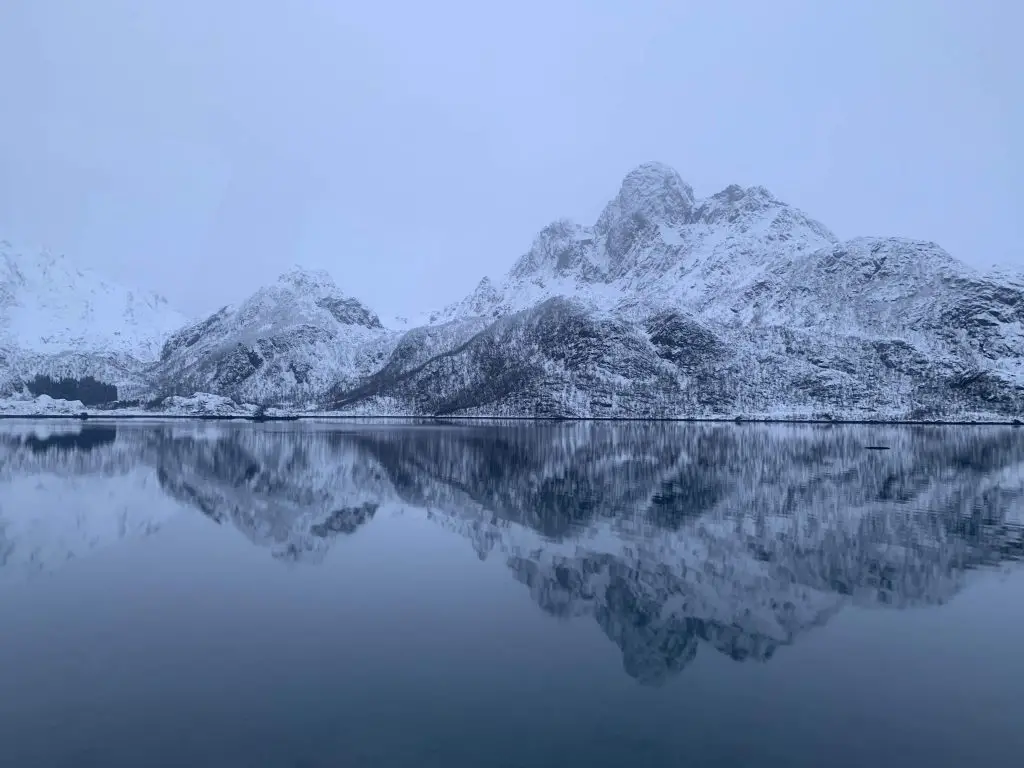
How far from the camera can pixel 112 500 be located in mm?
60562

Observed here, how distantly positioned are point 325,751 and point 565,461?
263 ft

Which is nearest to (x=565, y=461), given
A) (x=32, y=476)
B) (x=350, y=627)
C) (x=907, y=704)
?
(x=32, y=476)

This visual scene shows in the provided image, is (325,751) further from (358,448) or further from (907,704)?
(358,448)

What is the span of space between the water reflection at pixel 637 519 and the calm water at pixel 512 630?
0.31m

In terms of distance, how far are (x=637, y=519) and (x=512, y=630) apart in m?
24.0

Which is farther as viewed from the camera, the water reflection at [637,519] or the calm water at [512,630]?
the water reflection at [637,519]

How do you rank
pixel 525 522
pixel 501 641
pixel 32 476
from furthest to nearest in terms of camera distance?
1. pixel 32 476
2. pixel 525 522
3. pixel 501 641

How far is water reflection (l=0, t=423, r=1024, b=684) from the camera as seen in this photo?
Result: 31438mm

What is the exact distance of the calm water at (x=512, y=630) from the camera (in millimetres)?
18938

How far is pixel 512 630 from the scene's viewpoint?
28.1 m

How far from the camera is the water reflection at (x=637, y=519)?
103 ft

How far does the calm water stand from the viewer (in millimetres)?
18938

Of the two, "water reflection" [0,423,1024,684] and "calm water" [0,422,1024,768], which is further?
"water reflection" [0,423,1024,684]

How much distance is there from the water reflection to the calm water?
31 cm
